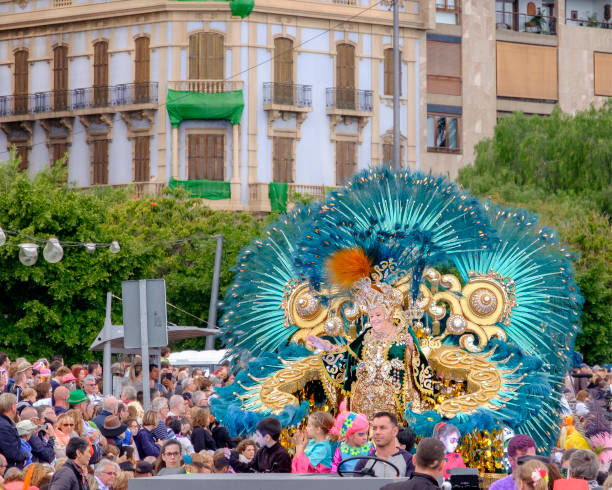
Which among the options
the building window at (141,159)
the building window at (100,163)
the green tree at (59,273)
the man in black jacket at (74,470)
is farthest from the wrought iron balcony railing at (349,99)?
the man in black jacket at (74,470)

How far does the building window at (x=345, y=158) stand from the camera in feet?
165

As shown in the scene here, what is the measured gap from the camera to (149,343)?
13.5m

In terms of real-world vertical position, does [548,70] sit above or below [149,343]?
above

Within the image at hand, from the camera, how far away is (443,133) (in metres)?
52.3

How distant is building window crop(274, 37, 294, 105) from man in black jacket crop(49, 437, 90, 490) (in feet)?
126

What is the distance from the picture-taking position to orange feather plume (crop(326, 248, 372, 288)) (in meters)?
14.8

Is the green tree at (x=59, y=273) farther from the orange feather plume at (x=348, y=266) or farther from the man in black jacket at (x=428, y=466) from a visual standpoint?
the man in black jacket at (x=428, y=466)

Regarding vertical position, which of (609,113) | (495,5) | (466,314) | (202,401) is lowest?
(202,401)

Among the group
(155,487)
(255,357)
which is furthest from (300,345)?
(155,487)

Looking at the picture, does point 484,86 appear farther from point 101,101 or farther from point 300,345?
point 300,345

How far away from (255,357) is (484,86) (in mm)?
38616

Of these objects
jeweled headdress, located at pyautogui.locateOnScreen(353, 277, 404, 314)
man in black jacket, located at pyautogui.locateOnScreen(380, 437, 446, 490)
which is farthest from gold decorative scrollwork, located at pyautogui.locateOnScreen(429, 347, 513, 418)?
man in black jacket, located at pyautogui.locateOnScreen(380, 437, 446, 490)

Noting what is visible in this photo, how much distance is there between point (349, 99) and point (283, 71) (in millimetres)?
2598

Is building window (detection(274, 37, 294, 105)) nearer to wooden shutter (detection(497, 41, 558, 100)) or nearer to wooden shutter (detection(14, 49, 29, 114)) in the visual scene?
wooden shutter (detection(497, 41, 558, 100))
